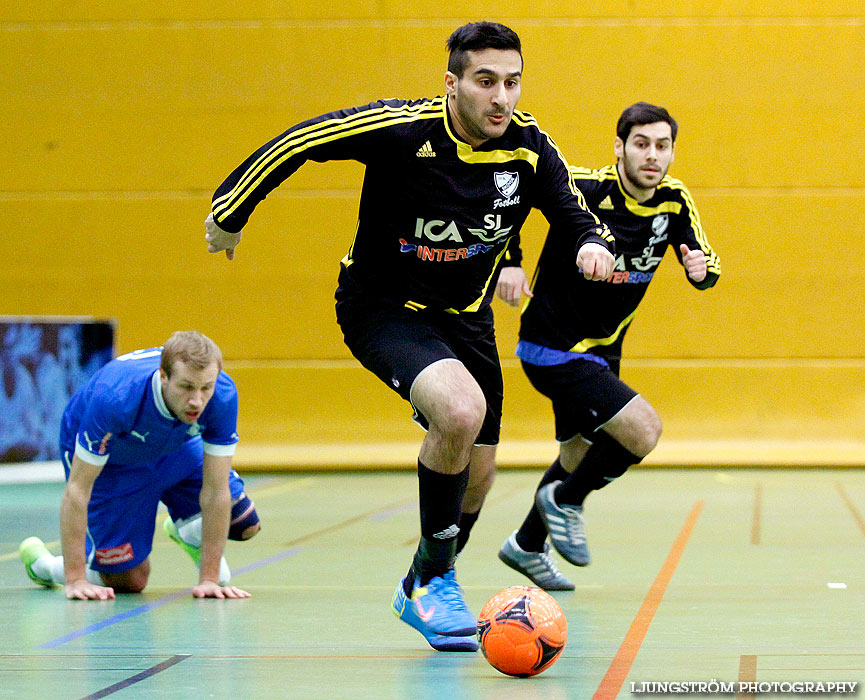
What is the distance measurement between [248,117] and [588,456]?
7138 millimetres

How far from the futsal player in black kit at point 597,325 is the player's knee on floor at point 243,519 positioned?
110 cm

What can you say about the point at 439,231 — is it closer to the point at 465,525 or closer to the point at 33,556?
the point at 465,525

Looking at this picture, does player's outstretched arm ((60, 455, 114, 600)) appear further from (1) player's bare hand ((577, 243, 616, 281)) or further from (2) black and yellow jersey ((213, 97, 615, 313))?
(1) player's bare hand ((577, 243, 616, 281))

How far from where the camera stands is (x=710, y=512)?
25.7ft

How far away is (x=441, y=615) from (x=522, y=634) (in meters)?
0.48

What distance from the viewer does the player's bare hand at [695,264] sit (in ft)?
16.5

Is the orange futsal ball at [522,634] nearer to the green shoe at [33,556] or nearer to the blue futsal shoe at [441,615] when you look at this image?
the blue futsal shoe at [441,615]

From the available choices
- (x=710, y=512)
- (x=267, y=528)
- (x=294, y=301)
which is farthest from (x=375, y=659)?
(x=294, y=301)

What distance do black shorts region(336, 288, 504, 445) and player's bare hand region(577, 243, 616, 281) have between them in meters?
0.49

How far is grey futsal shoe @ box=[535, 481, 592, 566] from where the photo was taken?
5.05m

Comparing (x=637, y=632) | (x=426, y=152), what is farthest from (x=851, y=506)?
(x=426, y=152)

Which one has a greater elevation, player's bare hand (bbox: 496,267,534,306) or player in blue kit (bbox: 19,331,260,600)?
player's bare hand (bbox: 496,267,534,306)

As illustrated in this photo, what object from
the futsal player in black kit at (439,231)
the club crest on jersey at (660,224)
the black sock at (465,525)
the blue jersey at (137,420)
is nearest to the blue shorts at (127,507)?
the blue jersey at (137,420)

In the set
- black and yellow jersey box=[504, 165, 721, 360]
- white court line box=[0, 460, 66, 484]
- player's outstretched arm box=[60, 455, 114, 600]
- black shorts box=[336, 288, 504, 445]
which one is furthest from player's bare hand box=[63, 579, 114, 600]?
white court line box=[0, 460, 66, 484]
